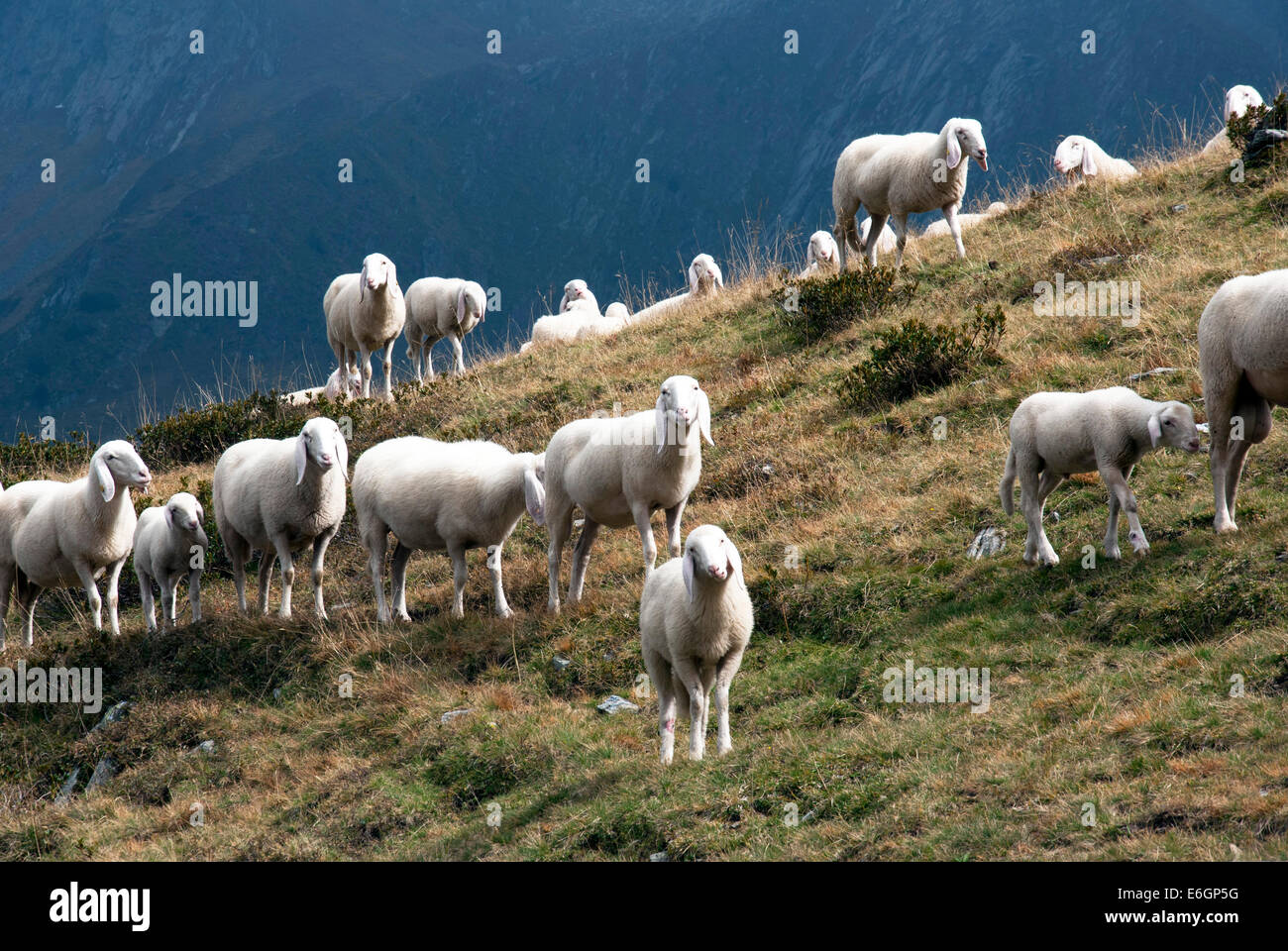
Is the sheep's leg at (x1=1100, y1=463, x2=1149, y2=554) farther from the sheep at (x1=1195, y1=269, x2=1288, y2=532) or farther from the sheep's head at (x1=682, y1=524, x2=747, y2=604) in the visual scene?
the sheep's head at (x1=682, y1=524, x2=747, y2=604)

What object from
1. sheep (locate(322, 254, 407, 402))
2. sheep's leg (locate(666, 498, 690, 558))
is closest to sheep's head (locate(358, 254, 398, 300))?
sheep (locate(322, 254, 407, 402))

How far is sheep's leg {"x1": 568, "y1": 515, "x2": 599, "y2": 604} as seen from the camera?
1065 cm

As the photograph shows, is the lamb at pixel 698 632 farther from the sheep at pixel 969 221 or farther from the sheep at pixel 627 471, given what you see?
the sheep at pixel 969 221

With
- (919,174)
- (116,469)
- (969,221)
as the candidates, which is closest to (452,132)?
(969,221)

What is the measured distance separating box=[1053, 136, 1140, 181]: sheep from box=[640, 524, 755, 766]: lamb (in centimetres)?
1224

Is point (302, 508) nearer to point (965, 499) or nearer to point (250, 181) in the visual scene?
point (965, 499)

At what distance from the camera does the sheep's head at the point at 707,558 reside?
712cm

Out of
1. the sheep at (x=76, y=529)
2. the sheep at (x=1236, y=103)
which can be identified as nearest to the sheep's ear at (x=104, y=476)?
the sheep at (x=76, y=529)

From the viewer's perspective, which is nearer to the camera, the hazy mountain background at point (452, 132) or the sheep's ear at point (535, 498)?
the sheep's ear at point (535, 498)

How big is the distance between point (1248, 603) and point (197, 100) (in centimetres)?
20011

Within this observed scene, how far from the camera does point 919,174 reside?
14758mm

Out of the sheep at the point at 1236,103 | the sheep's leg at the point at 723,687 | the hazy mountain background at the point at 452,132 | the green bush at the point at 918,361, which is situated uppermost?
the hazy mountain background at the point at 452,132
